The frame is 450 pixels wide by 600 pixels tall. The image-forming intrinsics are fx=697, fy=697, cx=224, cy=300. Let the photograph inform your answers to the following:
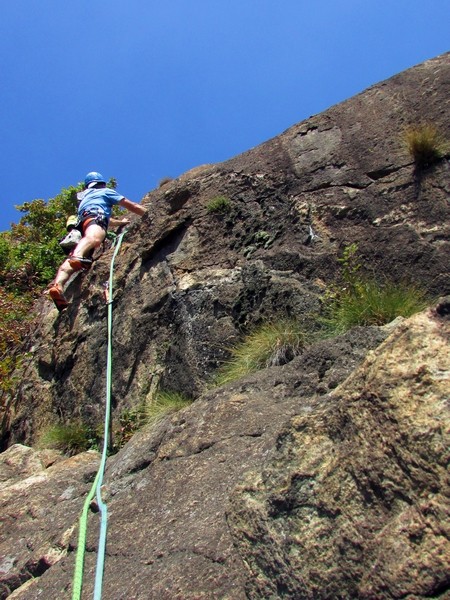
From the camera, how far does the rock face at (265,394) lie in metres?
2.97

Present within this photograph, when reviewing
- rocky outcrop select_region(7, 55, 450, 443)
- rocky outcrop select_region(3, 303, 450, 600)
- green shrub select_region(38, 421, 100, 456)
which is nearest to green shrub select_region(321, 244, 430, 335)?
rocky outcrop select_region(7, 55, 450, 443)

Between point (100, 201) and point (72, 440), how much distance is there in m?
3.26

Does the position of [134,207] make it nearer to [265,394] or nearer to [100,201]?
[100,201]

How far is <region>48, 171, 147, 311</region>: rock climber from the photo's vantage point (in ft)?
27.7

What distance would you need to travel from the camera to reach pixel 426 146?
20.6 ft

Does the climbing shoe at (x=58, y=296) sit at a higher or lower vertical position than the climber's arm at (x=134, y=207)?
lower

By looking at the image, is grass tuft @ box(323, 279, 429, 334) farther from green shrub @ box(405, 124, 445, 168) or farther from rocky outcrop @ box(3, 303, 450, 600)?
green shrub @ box(405, 124, 445, 168)

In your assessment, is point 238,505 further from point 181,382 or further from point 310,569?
point 181,382

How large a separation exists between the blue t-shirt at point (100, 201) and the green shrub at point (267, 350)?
3532 mm

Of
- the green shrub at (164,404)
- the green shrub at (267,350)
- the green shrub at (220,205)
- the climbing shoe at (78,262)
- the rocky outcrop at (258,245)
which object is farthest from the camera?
the climbing shoe at (78,262)

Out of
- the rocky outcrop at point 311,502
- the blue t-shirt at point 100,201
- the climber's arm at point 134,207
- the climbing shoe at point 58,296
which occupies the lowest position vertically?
the rocky outcrop at point 311,502

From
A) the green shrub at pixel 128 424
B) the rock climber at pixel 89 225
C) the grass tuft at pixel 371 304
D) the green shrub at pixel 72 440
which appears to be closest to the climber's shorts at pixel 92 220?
the rock climber at pixel 89 225

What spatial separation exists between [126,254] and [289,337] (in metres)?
3.19

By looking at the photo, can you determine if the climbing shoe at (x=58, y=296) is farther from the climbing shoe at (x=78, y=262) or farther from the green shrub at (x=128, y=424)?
the green shrub at (x=128, y=424)
